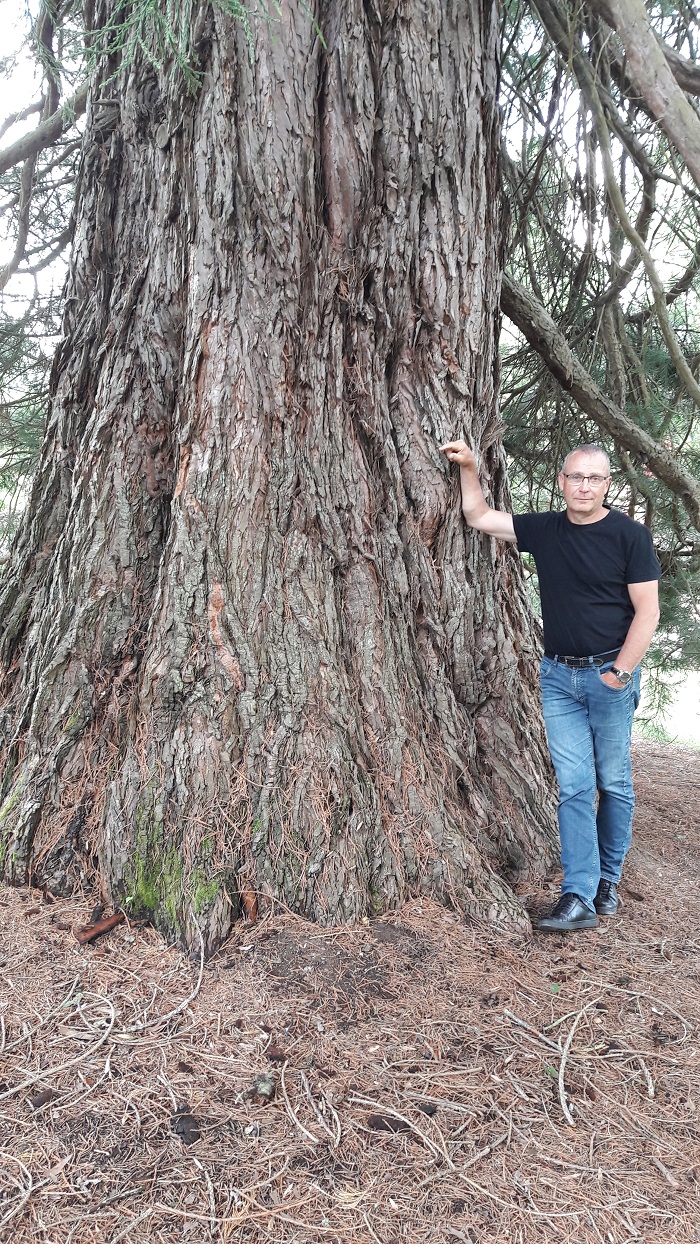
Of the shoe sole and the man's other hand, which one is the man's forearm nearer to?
the man's other hand

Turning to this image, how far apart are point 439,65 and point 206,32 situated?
2.68 feet

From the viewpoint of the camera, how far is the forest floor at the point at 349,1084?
63.3 inches

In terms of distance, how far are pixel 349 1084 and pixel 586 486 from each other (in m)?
2.02

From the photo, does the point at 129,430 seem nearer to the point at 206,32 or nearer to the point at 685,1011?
the point at 206,32

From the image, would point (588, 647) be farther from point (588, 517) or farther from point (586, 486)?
point (586, 486)

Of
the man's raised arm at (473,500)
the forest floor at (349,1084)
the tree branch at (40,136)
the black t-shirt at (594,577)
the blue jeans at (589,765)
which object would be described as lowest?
the forest floor at (349,1084)

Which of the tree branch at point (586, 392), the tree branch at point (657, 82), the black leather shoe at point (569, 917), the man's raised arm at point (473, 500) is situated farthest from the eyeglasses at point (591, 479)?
the black leather shoe at point (569, 917)

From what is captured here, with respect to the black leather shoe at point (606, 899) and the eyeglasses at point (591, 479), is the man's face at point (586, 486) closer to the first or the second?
the eyeglasses at point (591, 479)

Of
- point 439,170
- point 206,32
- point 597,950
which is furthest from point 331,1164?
point 206,32

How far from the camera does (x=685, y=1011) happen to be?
2279mm

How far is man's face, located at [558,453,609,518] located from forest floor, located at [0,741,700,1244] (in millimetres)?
1490

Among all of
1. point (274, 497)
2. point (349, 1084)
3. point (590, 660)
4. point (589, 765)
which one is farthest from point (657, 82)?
point (349, 1084)

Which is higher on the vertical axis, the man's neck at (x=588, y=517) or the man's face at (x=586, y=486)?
the man's face at (x=586, y=486)

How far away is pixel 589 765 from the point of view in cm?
286
